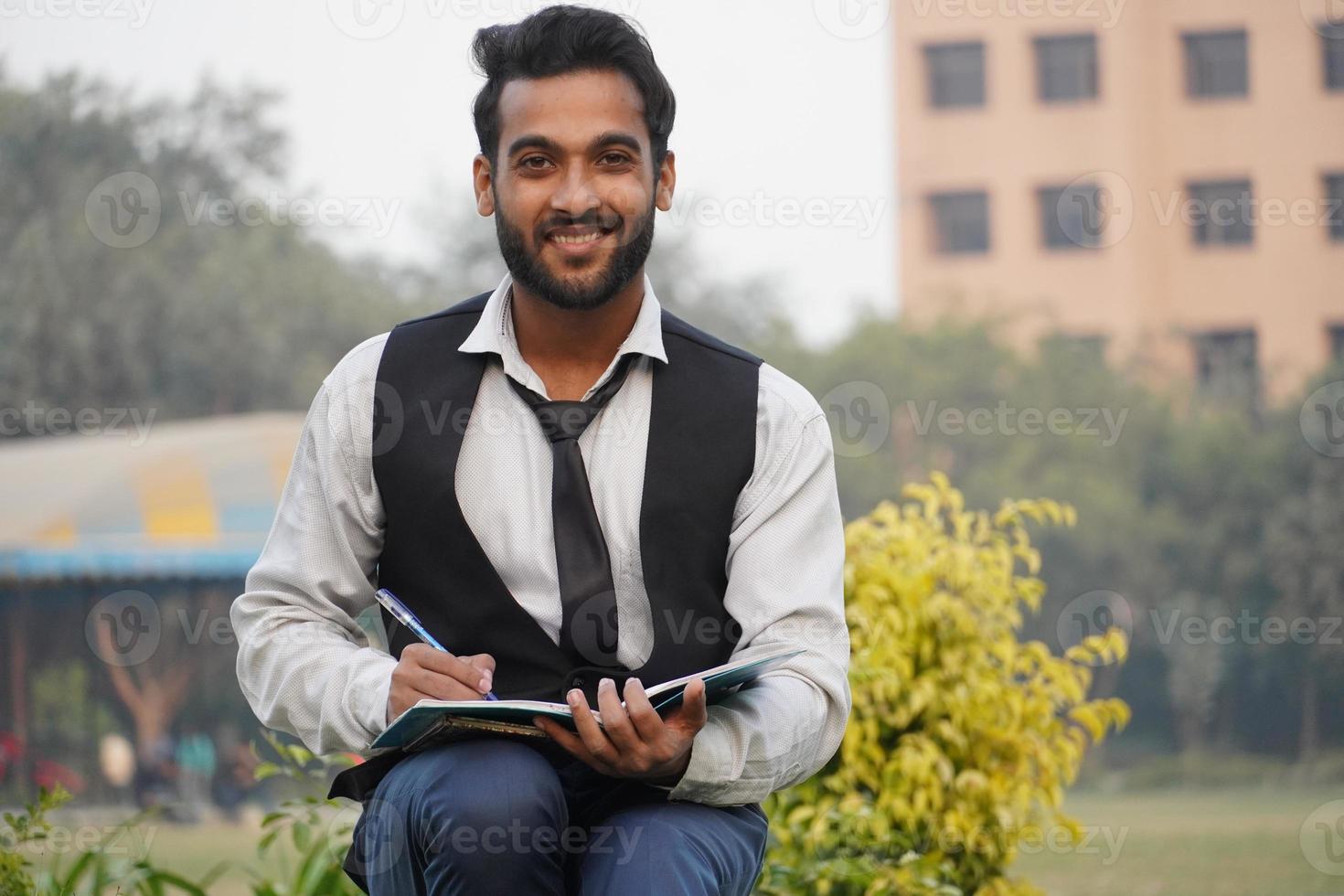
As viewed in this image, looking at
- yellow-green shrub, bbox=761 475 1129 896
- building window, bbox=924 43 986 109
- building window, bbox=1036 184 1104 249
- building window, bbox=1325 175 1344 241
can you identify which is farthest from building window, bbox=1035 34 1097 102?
yellow-green shrub, bbox=761 475 1129 896

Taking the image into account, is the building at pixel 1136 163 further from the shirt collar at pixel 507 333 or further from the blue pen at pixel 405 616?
the blue pen at pixel 405 616

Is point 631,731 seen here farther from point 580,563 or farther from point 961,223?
point 961,223

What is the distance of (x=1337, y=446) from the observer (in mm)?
18719

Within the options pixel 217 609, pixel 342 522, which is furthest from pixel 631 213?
pixel 217 609

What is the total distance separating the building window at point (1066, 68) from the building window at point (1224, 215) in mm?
2472

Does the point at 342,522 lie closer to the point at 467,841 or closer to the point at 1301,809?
the point at 467,841

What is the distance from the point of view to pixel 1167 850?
9195 millimetres

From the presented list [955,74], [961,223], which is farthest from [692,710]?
[955,74]

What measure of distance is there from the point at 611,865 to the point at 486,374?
2.18 feet

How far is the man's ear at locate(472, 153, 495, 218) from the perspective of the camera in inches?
81.4

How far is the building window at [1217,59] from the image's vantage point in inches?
991

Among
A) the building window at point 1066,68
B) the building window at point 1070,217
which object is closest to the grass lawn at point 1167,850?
the building window at point 1070,217

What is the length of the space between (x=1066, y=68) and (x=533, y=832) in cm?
2550

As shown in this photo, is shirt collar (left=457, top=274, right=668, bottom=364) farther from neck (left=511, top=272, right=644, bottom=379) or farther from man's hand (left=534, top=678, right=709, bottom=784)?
man's hand (left=534, top=678, right=709, bottom=784)
